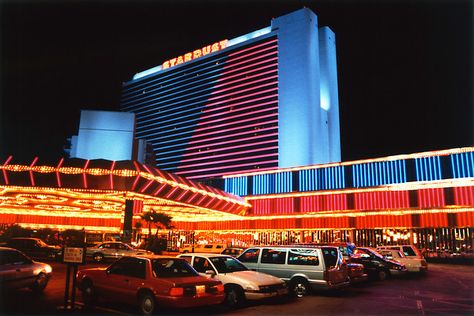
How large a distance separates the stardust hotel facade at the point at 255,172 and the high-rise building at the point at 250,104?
1.03 feet

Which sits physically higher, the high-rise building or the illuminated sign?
the illuminated sign

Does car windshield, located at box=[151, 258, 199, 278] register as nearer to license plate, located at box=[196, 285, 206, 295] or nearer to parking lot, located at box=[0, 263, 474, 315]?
license plate, located at box=[196, 285, 206, 295]

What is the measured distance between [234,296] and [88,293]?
4022 mm

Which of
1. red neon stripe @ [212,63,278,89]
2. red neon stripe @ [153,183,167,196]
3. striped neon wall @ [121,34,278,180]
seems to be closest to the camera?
red neon stripe @ [153,183,167,196]

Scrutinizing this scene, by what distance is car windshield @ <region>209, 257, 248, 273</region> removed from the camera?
11.3 m

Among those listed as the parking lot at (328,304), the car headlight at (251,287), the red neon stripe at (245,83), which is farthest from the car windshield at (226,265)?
the red neon stripe at (245,83)

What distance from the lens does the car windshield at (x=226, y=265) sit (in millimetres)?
11312

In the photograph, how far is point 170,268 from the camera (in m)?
9.84

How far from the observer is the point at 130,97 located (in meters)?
135

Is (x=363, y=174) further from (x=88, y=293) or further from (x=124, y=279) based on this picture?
(x=124, y=279)

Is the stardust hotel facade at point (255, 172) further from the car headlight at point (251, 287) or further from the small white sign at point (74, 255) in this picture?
the car headlight at point (251, 287)

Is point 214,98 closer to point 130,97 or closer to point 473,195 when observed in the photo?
point 130,97

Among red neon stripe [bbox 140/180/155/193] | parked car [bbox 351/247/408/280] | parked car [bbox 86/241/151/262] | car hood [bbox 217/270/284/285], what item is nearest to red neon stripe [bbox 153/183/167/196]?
red neon stripe [bbox 140/180/155/193]

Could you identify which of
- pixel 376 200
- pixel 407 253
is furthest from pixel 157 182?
pixel 376 200
